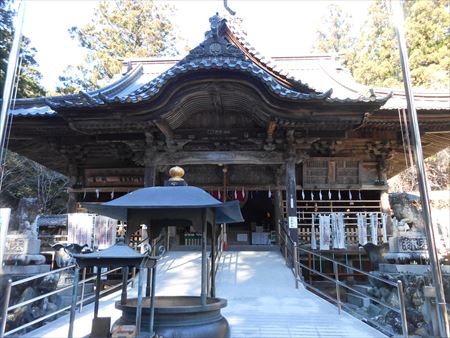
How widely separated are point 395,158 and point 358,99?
5.10m

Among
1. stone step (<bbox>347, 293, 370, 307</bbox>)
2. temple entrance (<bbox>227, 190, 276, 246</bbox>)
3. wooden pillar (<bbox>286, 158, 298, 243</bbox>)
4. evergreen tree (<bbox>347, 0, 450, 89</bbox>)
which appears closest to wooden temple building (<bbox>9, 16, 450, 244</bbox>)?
wooden pillar (<bbox>286, 158, 298, 243</bbox>)

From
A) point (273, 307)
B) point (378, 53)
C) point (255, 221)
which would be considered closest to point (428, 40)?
point (378, 53)

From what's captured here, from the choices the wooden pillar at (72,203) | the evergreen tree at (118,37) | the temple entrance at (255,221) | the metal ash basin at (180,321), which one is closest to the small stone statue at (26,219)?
the wooden pillar at (72,203)

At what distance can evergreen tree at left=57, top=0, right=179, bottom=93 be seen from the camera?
84.1 ft

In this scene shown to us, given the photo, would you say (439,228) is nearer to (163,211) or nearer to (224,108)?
(224,108)

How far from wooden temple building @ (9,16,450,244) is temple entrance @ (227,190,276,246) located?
3694 mm

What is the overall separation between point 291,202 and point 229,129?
2.55 meters

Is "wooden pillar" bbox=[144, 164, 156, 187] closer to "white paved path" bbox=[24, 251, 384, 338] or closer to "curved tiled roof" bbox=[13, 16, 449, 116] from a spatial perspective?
"curved tiled roof" bbox=[13, 16, 449, 116]

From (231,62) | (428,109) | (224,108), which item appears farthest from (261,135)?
(428,109)

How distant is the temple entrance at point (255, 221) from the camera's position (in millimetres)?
16188

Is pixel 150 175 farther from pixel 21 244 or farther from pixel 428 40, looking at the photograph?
pixel 428 40

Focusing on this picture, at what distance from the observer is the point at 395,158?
476 inches

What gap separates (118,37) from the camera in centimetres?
2728

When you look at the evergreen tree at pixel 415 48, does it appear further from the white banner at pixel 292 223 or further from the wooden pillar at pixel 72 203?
the wooden pillar at pixel 72 203
